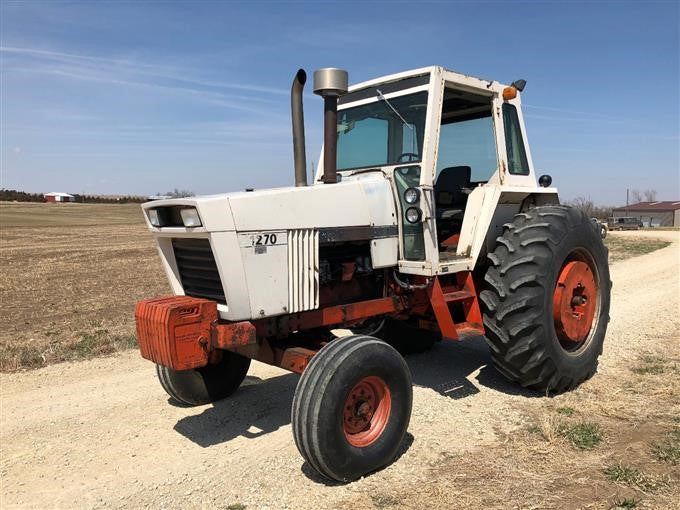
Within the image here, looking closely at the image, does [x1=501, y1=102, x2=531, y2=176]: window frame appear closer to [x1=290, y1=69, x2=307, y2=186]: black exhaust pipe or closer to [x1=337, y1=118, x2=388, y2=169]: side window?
[x1=337, y1=118, x2=388, y2=169]: side window

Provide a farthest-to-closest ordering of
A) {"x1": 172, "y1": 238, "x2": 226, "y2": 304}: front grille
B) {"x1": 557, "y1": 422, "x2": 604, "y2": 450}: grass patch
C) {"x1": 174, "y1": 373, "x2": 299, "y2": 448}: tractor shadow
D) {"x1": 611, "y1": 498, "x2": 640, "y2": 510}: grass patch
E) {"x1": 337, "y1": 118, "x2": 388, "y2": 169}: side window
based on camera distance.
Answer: {"x1": 337, "y1": 118, "x2": 388, "y2": 169}: side window, {"x1": 174, "y1": 373, "x2": 299, "y2": 448}: tractor shadow, {"x1": 557, "y1": 422, "x2": 604, "y2": 450}: grass patch, {"x1": 172, "y1": 238, "x2": 226, "y2": 304}: front grille, {"x1": 611, "y1": 498, "x2": 640, "y2": 510}: grass patch

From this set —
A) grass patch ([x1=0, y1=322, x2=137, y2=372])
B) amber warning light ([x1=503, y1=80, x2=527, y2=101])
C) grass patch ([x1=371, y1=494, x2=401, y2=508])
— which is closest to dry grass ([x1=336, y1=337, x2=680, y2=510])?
grass patch ([x1=371, y1=494, x2=401, y2=508])

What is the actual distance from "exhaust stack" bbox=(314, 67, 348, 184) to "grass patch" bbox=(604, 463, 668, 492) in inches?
106

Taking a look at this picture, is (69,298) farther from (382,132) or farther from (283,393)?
(382,132)

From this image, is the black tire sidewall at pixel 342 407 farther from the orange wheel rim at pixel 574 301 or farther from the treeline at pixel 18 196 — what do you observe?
the treeline at pixel 18 196

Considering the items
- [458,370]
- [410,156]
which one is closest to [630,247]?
[458,370]

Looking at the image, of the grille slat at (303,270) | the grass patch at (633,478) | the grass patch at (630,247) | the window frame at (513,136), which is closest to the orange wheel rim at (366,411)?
the grille slat at (303,270)

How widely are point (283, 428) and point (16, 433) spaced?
204cm

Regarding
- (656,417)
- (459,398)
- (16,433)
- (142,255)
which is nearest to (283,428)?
(459,398)

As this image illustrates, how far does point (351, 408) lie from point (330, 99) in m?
2.12

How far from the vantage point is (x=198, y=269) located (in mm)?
4137

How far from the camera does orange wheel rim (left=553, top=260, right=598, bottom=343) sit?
5164 mm

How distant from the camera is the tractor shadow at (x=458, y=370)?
5.42 meters

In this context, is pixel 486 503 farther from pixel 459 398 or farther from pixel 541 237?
pixel 541 237
